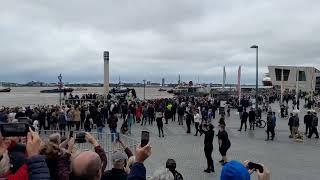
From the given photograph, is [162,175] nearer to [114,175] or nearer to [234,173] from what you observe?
[114,175]

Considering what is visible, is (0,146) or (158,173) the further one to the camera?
(158,173)

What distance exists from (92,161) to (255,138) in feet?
69.8

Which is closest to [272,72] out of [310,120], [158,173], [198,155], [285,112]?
[285,112]

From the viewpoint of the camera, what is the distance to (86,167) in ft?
12.2

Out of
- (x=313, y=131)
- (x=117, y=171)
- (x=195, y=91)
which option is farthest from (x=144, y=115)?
(x=195, y=91)

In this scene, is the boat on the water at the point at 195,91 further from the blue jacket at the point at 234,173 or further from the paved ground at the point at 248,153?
the blue jacket at the point at 234,173

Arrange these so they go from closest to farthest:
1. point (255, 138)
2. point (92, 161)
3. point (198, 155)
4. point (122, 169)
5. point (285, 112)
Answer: point (92, 161)
point (122, 169)
point (198, 155)
point (255, 138)
point (285, 112)

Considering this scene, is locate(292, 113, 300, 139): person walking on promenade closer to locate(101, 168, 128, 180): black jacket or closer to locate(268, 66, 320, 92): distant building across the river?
locate(101, 168, 128, 180): black jacket

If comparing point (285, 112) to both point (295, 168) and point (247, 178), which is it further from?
point (247, 178)

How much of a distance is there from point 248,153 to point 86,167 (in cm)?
1574

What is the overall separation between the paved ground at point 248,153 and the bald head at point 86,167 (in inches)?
399

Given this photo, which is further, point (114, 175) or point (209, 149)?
point (209, 149)

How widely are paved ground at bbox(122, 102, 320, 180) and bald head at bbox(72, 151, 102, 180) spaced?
10125 millimetres

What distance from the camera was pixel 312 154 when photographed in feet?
61.7
